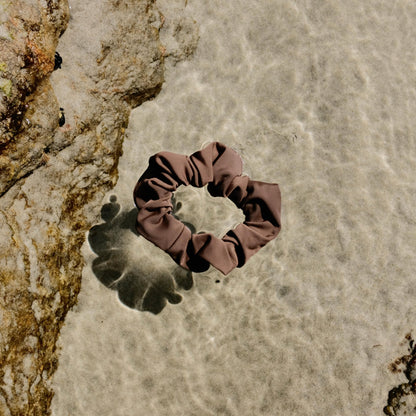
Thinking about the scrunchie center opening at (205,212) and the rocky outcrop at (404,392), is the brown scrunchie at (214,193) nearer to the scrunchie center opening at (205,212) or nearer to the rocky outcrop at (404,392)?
the scrunchie center opening at (205,212)

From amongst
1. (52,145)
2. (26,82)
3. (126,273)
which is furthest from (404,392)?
(26,82)

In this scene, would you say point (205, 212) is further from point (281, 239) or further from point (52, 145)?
point (52, 145)

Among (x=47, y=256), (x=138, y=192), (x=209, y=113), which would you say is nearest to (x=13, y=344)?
(x=47, y=256)

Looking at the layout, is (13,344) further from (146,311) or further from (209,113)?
(209,113)

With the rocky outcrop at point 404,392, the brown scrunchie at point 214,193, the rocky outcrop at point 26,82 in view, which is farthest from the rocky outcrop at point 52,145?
the rocky outcrop at point 404,392

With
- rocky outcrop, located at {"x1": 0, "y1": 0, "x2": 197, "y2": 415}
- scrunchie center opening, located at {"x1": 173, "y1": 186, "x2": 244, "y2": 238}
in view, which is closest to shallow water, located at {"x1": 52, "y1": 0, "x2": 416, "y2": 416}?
scrunchie center opening, located at {"x1": 173, "y1": 186, "x2": 244, "y2": 238}

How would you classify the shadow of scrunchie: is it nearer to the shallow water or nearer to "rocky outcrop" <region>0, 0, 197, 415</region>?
the shallow water
